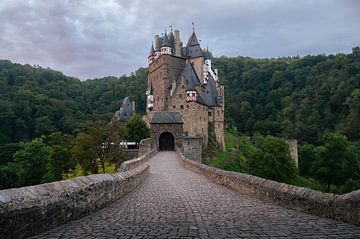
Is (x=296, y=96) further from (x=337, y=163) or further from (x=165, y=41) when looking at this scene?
(x=337, y=163)

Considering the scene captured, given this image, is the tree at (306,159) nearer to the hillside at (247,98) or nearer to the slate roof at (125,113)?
the hillside at (247,98)

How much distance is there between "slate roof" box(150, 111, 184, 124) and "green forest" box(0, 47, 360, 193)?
4698mm

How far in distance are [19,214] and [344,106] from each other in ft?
308

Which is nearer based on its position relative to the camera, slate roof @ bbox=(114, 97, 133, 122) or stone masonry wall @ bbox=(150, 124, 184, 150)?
stone masonry wall @ bbox=(150, 124, 184, 150)

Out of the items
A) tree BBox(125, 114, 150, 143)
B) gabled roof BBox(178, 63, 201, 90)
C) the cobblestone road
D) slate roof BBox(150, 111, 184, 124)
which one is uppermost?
gabled roof BBox(178, 63, 201, 90)

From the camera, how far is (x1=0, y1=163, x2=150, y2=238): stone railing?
15.8ft

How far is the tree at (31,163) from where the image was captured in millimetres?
48531

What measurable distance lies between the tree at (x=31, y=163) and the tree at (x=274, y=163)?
29.2 m

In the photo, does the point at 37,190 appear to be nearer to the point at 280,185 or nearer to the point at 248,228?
the point at 248,228

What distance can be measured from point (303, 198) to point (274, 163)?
33918 mm

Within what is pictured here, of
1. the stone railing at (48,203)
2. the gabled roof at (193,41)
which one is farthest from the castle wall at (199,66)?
the stone railing at (48,203)

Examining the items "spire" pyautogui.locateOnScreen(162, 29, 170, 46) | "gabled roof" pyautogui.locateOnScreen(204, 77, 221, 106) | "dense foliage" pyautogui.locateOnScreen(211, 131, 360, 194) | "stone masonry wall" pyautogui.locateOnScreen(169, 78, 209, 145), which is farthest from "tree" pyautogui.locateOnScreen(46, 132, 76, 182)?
"spire" pyautogui.locateOnScreen(162, 29, 170, 46)

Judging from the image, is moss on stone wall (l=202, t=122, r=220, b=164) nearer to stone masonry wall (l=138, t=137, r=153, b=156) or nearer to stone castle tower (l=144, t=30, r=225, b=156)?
stone castle tower (l=144, t=30, r=225, b=156)

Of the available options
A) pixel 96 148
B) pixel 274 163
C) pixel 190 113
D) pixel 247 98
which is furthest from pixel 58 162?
pixel 247 98
